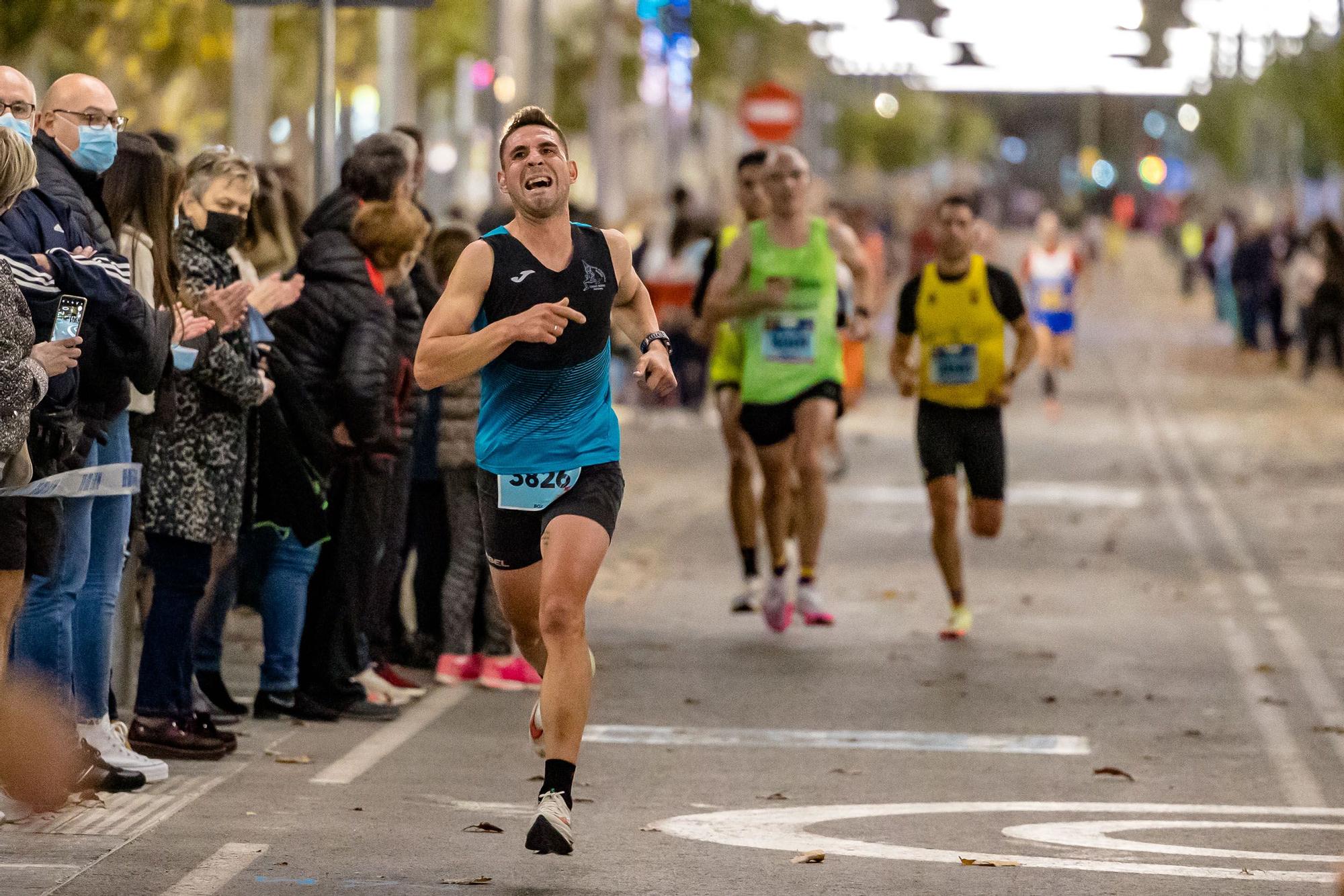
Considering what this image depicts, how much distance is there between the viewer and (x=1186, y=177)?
566 feet

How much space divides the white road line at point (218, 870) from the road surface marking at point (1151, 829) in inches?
85.3

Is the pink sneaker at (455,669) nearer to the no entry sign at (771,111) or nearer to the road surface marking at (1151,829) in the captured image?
the road surface marking at (1151,829)

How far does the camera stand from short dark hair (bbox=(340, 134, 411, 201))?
9461mm

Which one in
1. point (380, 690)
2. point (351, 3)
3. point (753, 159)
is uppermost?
point (351, 3)

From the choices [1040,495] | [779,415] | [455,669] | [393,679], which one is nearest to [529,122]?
[393,679]

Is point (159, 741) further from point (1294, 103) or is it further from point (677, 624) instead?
point (1294, 103)

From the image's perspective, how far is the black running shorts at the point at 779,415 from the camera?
476 inches

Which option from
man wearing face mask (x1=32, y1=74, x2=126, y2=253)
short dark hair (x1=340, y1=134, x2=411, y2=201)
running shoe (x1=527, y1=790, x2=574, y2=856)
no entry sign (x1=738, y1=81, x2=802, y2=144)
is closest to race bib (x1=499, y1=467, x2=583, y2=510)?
running shoe (x1=527, y1=790, x2=574, y2=856)

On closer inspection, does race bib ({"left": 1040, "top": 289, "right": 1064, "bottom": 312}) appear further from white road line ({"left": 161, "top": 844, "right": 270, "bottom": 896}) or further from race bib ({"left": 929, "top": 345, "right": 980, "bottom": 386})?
white road line ({"left": 161, "top": 844, "right": 270, "bottom": 896})

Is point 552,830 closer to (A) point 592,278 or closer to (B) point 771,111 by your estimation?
(A) point 592,278

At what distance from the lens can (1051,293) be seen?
1081 inches

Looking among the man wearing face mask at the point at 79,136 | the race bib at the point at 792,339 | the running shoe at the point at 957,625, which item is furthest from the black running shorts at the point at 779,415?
the man wearing face mask at the point at 79,136

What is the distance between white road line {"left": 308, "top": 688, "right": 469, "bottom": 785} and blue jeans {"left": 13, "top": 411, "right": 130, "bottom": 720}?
763 millimetres

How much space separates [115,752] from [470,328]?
1.82 metres
